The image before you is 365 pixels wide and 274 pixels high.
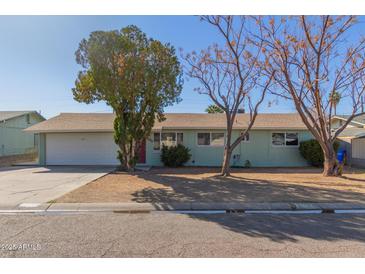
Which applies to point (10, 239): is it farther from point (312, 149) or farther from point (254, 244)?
point (312, 149)

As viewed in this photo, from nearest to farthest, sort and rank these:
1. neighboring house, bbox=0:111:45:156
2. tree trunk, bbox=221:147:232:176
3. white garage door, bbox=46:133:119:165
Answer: tree trunk, bbox=221:147:232:176 < white garage door, bbox=46:133:119:165 < neighboring house, bbox=0:111:45:156

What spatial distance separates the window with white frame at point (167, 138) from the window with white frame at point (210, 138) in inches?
46.5

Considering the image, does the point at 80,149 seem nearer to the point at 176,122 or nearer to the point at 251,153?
the point at 176,122

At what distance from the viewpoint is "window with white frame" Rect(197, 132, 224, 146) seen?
17.8 m

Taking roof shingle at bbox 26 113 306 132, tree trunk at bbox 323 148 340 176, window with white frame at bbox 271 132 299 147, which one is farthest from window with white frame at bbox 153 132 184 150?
tree trunk at bbox 323 148 340 176

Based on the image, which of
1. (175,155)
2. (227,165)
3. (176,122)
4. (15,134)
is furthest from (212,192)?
(15,134)

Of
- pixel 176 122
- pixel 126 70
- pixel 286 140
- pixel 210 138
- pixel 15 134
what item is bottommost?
pixel 286 140

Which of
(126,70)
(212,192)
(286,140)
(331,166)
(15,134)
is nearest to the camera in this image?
(212,192)

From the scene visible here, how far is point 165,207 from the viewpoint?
6789 mm

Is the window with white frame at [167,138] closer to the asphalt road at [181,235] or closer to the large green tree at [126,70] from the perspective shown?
the large green tree at [126,70]

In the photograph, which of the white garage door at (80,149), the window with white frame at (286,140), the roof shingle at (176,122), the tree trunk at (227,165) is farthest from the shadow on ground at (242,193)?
the white garage door at (80,149)

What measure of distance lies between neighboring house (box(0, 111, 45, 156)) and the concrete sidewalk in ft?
67.7

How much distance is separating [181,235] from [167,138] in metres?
13.2

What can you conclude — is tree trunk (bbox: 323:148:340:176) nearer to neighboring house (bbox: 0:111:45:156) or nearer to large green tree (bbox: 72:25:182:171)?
large green tree (bbox: 72:25:182:171)
